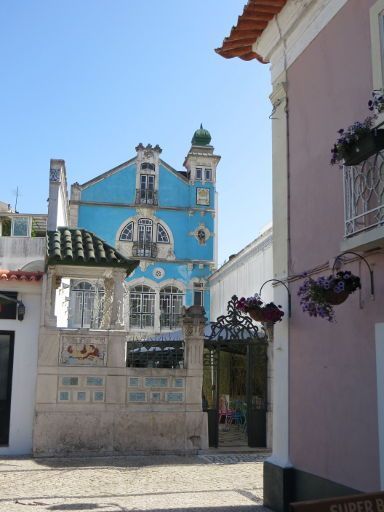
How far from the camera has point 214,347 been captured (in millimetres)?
13359

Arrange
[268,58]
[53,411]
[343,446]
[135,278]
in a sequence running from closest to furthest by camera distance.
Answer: [343,446], [268,58], [53,411], [135,278]

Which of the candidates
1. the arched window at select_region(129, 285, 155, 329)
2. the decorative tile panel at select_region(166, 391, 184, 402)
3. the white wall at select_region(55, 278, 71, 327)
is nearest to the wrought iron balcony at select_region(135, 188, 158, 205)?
the arched window at select_region(129, 285, 155, 329)

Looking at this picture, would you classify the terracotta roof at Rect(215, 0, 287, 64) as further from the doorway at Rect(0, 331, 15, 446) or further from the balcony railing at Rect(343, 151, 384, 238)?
the doorway at Rect(0, 331, 15, 446)

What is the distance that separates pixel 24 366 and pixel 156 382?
102 inches

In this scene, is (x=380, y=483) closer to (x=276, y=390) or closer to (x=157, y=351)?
(x=276, y=390)

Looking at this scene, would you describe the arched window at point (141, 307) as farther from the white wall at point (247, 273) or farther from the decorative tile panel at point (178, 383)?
the decorative tile panel at point (178, 383)

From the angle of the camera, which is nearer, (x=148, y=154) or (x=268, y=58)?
(x=268, y=58)

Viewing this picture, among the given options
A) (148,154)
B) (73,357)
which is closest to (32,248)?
(73,357)

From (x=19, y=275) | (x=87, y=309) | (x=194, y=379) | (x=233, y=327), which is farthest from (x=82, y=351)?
(x=87, y=309)

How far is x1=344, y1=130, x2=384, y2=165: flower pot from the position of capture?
524 cm

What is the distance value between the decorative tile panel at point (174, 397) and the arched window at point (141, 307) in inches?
723

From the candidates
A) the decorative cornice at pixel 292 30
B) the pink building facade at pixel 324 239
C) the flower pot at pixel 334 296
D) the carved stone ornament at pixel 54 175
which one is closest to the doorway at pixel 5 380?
the carved stone ornament at pixel 54 175

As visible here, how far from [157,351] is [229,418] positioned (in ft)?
16.9

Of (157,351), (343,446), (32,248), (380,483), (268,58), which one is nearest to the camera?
(380,483)
